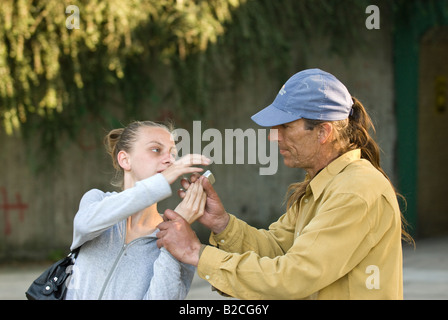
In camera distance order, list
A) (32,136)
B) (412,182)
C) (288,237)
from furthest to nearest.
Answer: (412,182), (32,136), (288,237)

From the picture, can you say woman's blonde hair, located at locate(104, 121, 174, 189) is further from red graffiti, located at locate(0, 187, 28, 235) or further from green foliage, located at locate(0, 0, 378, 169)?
red graffiti, located at locate(0, 187, 28, 235)

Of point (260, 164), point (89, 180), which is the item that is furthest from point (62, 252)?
point (260, 164)

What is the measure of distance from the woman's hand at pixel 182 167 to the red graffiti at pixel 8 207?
616 centimetres

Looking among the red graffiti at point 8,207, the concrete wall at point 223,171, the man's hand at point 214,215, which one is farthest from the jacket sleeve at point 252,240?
the red graffiti at point 8,207

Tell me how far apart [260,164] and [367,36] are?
237 centimetres

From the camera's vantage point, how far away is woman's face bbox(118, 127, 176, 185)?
288 centimetres

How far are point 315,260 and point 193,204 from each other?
0.72 metres

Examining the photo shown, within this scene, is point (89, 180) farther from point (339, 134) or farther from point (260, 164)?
point (339, 134)

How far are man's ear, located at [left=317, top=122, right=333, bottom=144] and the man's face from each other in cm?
2

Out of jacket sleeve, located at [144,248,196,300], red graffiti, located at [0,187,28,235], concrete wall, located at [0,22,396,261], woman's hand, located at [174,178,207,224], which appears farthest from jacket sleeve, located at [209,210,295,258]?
red graffiti, located at [0,187,28,235]

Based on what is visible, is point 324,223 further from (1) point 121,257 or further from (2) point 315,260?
(1) point 121,257

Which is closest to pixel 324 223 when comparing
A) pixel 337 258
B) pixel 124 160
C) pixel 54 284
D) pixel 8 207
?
pixel 337 258
